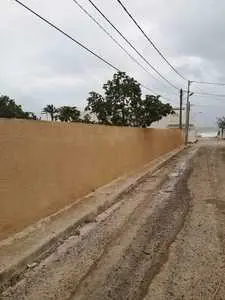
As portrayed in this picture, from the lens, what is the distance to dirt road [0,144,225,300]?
614cm

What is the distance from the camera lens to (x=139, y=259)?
7.55m

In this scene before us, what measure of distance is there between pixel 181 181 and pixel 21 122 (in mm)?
10440

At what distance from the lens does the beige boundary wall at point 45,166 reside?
859 cm

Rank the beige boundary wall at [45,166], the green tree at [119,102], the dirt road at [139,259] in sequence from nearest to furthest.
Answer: the dirt road at [139,259]
the beige boundary wall at [45,166]
the green tree at [119,102]

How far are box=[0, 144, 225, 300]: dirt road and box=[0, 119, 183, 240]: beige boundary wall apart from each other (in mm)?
943

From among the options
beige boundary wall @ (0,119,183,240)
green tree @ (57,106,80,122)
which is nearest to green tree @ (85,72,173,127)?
green tree @ (57,106,80,122)

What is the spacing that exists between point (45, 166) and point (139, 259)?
3.57m

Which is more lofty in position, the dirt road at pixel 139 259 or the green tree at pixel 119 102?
the green tree at pixel 119 102

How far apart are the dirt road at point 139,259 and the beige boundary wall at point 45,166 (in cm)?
94

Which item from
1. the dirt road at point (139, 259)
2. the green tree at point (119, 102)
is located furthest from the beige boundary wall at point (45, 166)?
the green tree at point (119, 102)

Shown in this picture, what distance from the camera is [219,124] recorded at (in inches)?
5138

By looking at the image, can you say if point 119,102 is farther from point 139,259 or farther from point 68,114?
point 139,259

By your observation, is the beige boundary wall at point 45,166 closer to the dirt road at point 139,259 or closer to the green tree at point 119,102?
the dirt road at point 139,259

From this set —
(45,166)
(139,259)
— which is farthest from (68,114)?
(139,259)
